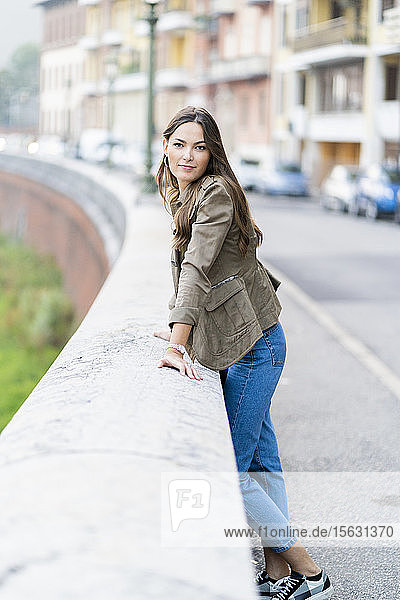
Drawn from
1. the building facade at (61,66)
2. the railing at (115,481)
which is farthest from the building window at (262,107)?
the railing at (115,481)

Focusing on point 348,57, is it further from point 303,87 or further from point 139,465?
point 139,465

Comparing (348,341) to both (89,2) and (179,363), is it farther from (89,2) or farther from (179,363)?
(89,2)

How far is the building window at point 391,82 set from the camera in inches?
1583

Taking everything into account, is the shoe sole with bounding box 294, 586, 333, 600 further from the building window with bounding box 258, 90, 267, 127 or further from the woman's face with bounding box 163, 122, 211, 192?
the building window with bounding box 258, 90, 267, 127

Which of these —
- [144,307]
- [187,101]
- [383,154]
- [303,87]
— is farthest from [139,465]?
[187,101]

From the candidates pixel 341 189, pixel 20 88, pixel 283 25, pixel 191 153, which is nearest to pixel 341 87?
pixel 283 25

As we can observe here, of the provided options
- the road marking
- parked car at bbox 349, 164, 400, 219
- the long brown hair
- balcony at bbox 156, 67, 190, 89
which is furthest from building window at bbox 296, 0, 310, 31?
the long brown hair

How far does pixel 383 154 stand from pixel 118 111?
143 ft

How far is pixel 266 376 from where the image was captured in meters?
3.80

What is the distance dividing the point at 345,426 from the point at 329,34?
3805cm

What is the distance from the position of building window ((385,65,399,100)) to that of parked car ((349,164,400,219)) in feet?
35.0

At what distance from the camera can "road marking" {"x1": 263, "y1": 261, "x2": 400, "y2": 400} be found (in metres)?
8.00

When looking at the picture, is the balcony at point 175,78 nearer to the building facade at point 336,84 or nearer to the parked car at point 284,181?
the building facade at point 336,84

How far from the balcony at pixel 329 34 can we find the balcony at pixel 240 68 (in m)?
4.59
